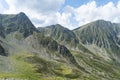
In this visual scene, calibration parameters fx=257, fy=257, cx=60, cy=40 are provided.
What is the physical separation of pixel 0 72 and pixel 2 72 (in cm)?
166

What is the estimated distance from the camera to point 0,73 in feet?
635

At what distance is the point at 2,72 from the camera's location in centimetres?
19838

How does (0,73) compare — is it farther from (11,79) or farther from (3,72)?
(11,79)

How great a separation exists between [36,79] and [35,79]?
5.38 feet

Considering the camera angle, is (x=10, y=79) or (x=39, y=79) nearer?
(x=10, y=79)

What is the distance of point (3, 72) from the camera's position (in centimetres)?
19888

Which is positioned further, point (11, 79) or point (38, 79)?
point (38, 79)

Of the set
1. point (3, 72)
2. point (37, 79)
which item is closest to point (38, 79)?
point (37, 79)

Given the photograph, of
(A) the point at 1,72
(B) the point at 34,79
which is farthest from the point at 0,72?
(B) the point at 34,79

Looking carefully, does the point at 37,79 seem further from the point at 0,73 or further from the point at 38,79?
the point at 0,73

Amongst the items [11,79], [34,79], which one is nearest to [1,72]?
[34,79]

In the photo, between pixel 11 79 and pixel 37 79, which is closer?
pixel 11 79

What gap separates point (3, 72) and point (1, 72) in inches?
60.7

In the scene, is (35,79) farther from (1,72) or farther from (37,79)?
(1,72)
